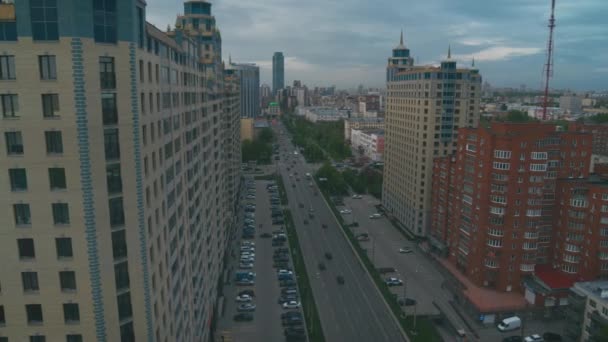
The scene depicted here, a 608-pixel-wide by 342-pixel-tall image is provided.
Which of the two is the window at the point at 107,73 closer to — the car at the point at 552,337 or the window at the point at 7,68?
the window at the point at 7,68

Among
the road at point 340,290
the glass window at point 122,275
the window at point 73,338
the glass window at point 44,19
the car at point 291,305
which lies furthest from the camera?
the car at point 291,305

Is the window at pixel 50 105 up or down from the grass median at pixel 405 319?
up

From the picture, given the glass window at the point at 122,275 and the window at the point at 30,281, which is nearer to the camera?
the window at the point at 30,281

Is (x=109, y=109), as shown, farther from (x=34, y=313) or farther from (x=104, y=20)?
(x=34, y=313)

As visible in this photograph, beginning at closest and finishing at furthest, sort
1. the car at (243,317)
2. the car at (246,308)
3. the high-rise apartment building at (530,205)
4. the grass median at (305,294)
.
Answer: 1. the grass median at (305,294)
2. the car at (243,317)
3. the high-rise apartment building at (530,205)
4. the car at (246,308)

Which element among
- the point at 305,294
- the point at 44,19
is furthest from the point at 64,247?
the point at 305,294

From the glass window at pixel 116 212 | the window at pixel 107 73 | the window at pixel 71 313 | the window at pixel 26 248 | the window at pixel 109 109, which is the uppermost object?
the window at pixel 107 73

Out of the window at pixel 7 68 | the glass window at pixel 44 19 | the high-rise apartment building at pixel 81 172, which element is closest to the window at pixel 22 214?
the high-rise apartment building at pixel 81 172
